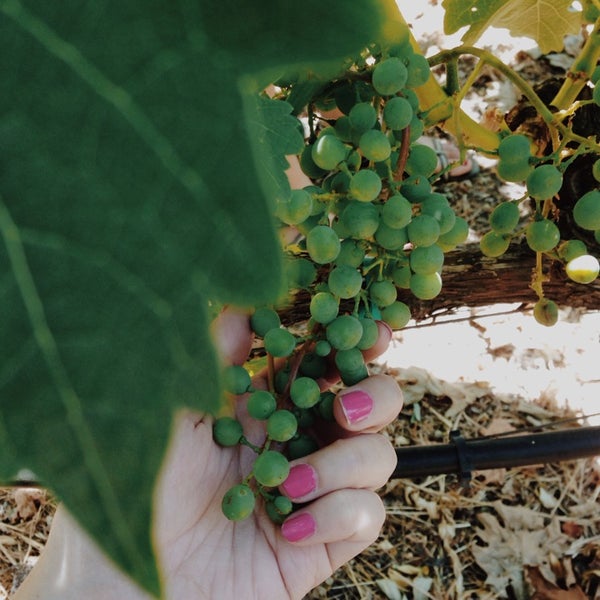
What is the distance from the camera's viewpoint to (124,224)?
0.20 meters

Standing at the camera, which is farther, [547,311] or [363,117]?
[547,311]

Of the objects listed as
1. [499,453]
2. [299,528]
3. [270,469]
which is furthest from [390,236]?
[499,453]

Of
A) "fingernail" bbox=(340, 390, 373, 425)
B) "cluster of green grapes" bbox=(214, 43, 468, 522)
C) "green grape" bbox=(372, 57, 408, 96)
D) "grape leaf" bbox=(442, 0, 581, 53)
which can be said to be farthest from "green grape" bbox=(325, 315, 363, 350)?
"grape leaf" bbox=(442, 0, 581, 53)

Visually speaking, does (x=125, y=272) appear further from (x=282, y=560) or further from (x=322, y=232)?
(x=282, y=560)

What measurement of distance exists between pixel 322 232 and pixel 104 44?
0.44 meters

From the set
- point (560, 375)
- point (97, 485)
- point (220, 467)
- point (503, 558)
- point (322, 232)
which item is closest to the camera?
point (97, 485)

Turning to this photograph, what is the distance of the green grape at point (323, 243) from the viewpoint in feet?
2.06

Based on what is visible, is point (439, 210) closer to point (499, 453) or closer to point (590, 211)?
point (590, 211)

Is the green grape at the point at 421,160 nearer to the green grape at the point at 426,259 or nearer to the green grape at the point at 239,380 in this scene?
the green grape at the point at 426,259

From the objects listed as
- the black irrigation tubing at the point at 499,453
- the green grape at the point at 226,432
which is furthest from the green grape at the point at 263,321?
the black irrigation tubing at the point at 499,453

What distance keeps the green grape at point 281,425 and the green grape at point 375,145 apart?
0.87 ft

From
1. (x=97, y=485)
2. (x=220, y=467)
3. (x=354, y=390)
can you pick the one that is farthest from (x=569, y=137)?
(x=97, y=485)

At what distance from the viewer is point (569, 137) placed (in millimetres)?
750

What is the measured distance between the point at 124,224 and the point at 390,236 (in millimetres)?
478
